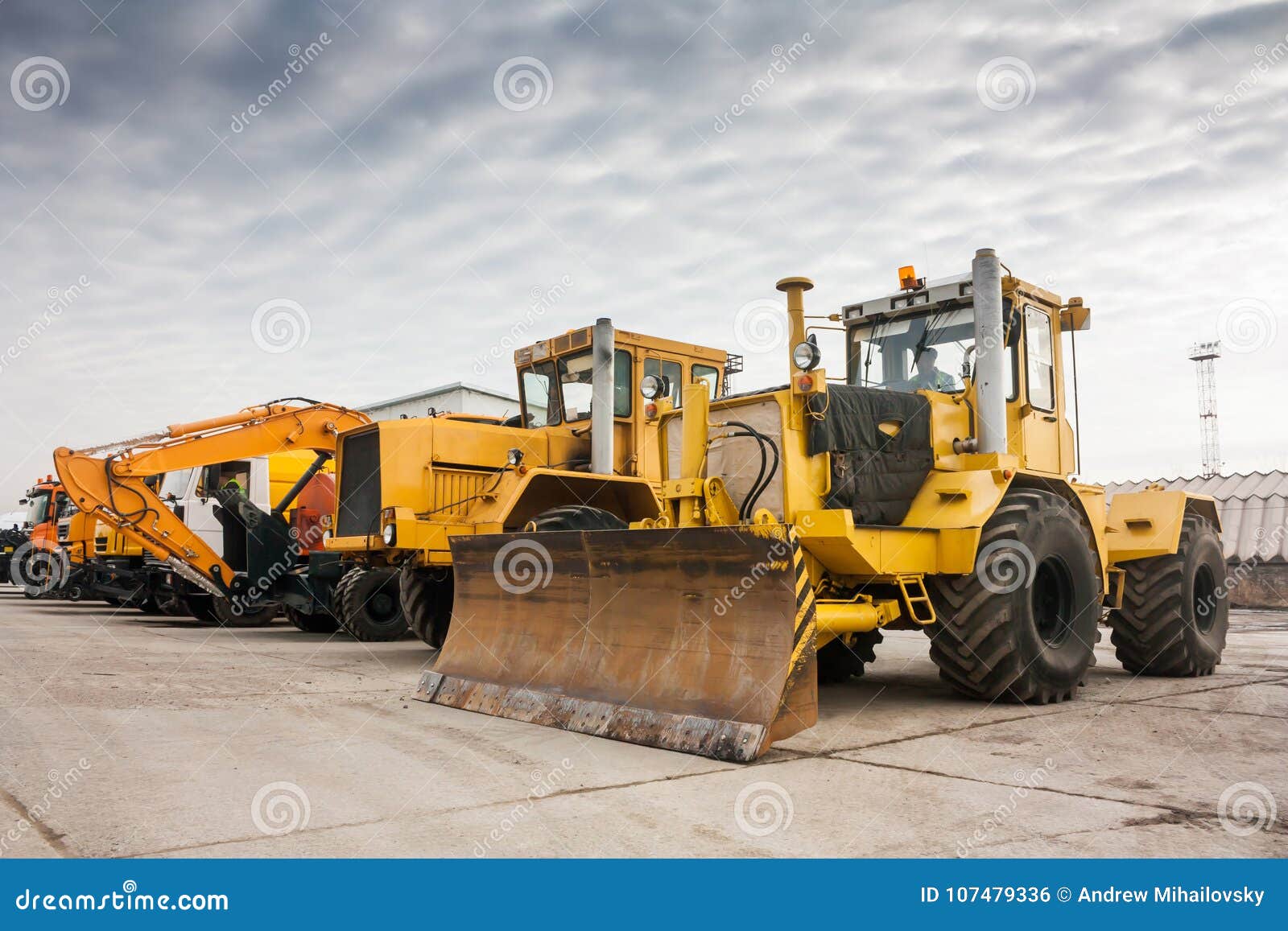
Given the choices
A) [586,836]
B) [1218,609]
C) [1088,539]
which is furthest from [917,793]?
[1218,609]

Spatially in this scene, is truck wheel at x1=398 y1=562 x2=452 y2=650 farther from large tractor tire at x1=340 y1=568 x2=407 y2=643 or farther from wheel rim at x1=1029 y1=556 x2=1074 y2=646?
wheel rim at x1=1029 y1=556 x2=1074 y2=646

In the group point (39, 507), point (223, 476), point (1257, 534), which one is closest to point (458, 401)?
point (223, 476)

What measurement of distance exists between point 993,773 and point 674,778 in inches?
58.7

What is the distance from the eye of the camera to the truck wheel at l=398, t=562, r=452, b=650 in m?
9.91

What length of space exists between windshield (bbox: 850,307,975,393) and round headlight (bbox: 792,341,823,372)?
3.68 ft

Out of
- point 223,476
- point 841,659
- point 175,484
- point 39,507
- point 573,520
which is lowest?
point 841,659

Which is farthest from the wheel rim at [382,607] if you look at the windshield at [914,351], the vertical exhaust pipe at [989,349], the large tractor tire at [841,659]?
the vertical exhaust pipe at [989,349]

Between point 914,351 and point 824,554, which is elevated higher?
point 914,351

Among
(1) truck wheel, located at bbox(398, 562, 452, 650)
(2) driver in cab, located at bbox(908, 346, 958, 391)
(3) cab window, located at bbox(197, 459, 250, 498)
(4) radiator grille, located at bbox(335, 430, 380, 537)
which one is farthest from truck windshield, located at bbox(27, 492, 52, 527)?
(2) driver in cab, located at bbox(908, 346, 958, 391)

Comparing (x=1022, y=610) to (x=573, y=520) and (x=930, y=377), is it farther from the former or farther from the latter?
(x=573, y=520)

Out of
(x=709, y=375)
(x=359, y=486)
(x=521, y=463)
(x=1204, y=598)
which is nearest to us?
(x=1204, y=598)

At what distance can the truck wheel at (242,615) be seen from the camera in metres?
15.1

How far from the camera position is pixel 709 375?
1091 cm

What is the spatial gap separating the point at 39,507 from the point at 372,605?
50.3ft
